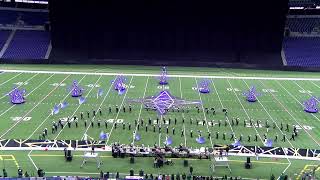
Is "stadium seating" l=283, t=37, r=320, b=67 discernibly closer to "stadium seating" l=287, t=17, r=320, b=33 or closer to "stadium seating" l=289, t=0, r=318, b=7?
"stadium seating" l=287, t=17, r=320, b=33

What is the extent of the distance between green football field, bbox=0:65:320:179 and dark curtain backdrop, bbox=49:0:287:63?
747 cm

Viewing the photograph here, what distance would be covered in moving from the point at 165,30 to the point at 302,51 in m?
16.5

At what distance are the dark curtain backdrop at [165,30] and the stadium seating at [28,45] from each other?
224 centimetres

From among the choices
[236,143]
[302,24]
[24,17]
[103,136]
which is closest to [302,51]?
[302,24]

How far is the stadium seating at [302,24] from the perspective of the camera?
56188 mm

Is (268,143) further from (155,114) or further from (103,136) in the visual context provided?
(103,136)

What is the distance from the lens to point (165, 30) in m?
51.2

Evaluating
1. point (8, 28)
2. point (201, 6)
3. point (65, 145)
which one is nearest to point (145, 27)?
point (201, 6)

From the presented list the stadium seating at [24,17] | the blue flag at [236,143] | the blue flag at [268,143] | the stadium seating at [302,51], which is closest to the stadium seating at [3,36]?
the stadium seating at [24,17]

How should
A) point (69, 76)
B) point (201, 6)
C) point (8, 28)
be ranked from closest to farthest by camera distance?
point (69, 76)
point (201, 6)
point (8, 28)

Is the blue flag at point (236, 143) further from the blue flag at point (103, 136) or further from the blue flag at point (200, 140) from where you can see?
the blue flag at point (103, 136)

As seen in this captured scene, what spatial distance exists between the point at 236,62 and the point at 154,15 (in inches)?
427

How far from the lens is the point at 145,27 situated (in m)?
51.2

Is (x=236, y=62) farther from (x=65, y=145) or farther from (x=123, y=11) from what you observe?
(x=65, y=145)
